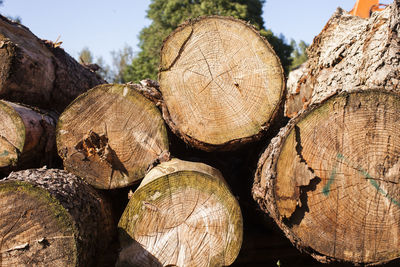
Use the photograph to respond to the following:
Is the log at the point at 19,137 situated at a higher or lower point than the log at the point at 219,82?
lower

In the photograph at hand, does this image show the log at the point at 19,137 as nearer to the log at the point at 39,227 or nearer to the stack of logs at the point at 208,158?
the stack of logs at the point at 208,158

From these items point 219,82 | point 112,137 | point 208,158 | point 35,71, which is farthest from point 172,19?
point 219,82

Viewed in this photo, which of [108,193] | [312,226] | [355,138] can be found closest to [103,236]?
[108,193]

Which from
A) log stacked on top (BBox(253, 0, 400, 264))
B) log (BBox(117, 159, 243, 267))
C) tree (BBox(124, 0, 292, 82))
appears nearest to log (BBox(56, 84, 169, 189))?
log (BBox(117, 159, 243, 267))

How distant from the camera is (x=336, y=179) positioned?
77.7 inches

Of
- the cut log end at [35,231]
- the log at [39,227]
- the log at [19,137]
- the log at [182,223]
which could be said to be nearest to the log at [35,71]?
the log at [19,137]

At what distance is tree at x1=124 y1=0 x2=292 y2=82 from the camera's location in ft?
45.6

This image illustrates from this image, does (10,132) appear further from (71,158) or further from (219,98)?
(219,98)

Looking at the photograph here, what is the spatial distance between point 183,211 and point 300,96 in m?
1.69

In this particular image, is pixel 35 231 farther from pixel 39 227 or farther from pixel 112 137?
pixel 112 137

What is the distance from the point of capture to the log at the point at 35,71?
2.83 metres

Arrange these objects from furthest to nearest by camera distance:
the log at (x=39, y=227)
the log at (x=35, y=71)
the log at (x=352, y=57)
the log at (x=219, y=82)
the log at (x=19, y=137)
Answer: the log at (x=35, y=71) < the log at (x=19, y=137) < the log at (x=352, y=57) < the log at (x=219, y=82) < the log at (x=39, y=227)

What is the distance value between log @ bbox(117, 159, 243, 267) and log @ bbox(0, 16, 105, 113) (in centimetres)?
157

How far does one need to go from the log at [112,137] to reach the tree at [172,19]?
10.7m
